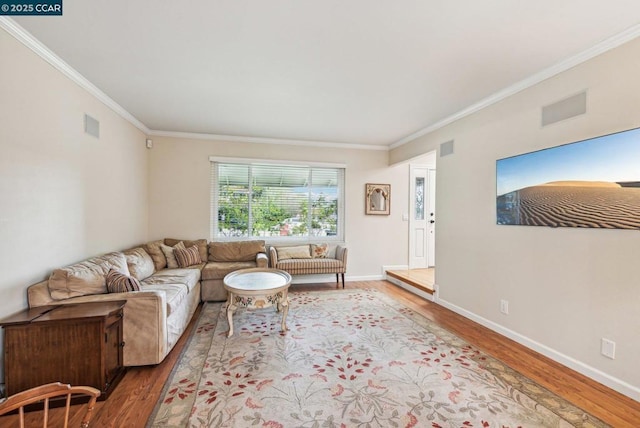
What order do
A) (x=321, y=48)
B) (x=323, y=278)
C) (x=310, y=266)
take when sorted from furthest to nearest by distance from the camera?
(x=323, y=278)
(x=310, y=266)
(x=321, y=48)

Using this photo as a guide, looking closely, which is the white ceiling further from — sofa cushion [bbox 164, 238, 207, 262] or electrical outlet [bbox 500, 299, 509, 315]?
electrical outlet [bbox 500, 299, 509, 315]

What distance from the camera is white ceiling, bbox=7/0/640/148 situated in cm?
192

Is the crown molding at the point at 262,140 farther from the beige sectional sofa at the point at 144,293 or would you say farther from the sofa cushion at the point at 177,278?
the sofa cushion at the point at 177,278

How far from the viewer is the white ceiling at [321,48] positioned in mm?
1921

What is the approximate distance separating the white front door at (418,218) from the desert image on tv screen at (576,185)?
2706 millimetres

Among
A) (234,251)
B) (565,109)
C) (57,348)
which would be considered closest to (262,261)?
(234,251)

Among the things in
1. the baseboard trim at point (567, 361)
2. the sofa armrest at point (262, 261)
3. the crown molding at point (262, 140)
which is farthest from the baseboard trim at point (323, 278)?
the crown molding at point (262, 140)

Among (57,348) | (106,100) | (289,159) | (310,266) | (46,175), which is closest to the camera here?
(57,348)

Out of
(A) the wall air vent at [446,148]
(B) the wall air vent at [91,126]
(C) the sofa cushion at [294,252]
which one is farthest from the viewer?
(C) the sofa cushion at [294,252]

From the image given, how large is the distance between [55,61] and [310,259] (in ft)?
12.7

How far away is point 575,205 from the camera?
2.46m

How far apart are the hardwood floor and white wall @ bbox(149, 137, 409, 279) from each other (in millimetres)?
2363

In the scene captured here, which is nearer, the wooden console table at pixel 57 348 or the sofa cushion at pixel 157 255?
the wooden console table at pixel 57 348

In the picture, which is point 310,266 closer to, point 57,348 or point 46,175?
point 57,348
